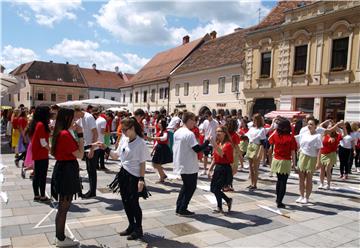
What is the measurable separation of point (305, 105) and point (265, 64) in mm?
4302

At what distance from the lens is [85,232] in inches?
193

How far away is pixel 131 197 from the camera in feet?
15.2

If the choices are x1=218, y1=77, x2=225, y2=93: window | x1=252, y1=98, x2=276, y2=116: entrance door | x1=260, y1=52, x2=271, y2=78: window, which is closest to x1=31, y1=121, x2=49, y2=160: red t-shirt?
x1=252, y1=98, x2=276, y2=116: entrance door

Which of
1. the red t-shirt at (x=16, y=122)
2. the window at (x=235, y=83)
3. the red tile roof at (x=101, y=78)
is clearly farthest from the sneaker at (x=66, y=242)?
the red tile roof at (x=101, y=78)

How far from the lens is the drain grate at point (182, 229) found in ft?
16.6

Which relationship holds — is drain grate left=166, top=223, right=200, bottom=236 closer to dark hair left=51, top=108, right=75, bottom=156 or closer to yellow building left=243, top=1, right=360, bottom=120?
dark hair left=51, top=108, right=75, bottom=156

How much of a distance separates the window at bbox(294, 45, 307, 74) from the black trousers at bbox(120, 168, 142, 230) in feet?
58.8

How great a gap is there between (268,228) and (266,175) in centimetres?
482

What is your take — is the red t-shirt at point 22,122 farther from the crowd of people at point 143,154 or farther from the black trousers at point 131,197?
the black trousers at point 131,197

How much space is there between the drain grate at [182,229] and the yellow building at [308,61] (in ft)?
49.7

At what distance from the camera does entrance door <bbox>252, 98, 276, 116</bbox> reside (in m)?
22.6

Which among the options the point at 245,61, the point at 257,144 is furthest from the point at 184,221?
the point at 245,61

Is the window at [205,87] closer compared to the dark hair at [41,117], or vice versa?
the dark hair at [41,117]

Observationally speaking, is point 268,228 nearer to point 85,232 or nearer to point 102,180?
point 85,232
